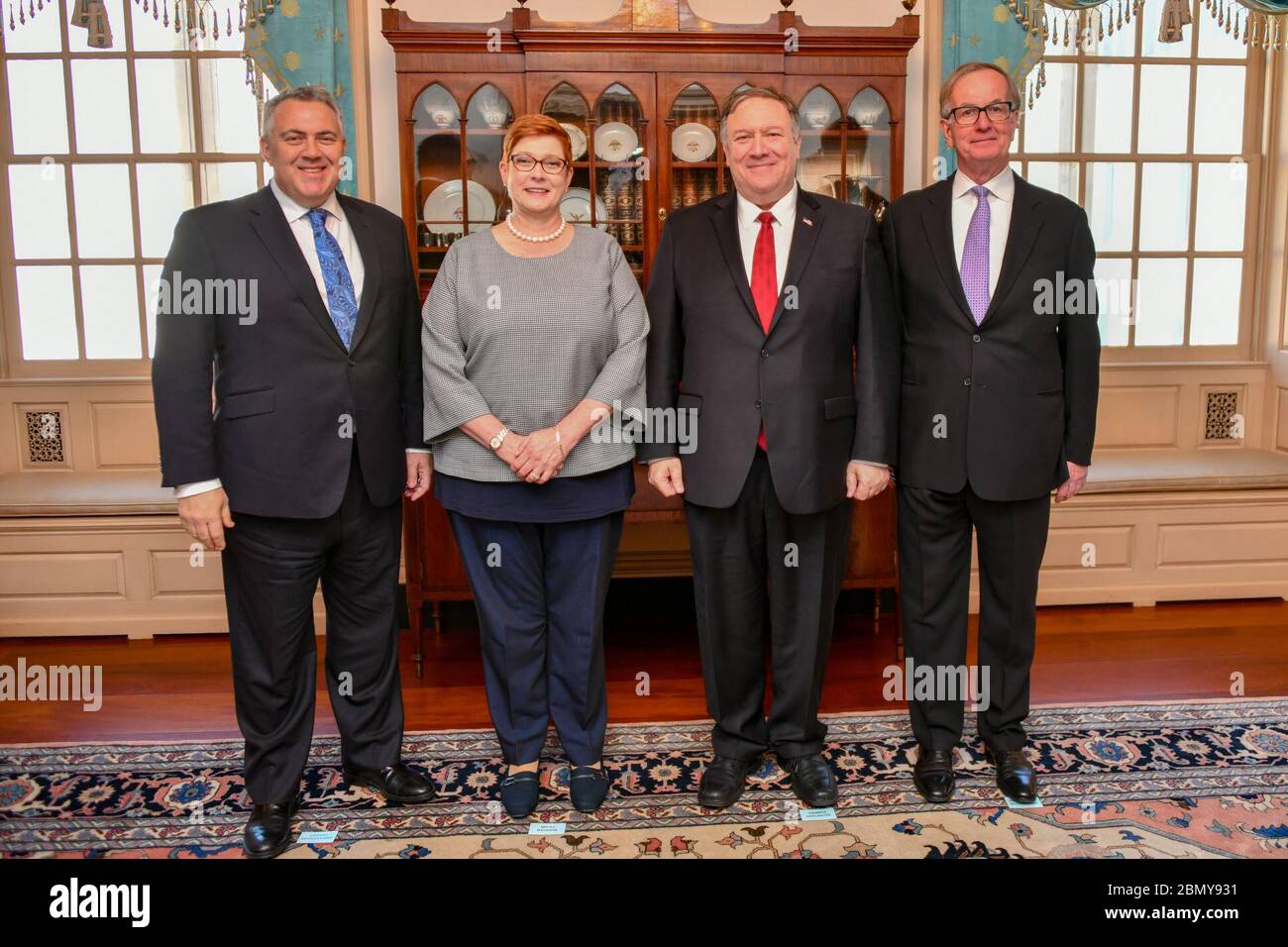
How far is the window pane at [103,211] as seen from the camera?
180 inches

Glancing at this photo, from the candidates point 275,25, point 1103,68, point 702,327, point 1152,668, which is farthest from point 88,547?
point 1103,68

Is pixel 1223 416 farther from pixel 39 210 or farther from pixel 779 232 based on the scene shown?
pixel 39 210

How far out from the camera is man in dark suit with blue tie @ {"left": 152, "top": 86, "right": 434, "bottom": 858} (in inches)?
89.4

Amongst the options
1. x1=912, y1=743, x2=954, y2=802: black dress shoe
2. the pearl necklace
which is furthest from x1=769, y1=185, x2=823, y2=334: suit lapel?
x1=912, y1=743, x2=954, y2=802: black dress shoe

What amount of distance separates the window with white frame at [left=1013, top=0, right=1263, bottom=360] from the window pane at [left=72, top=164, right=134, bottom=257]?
404 centimetres

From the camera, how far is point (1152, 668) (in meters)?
Answer: 3.62

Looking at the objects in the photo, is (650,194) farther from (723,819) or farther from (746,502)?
(723,819)

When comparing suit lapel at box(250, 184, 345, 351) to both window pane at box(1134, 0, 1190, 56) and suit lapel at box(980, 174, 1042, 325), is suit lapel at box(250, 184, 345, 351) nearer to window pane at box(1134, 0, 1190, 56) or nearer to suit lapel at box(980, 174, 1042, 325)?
suit lapel at box(980, 174, 1042, 325)

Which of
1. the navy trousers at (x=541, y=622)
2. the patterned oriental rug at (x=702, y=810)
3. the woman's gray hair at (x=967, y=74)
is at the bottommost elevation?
the patterned oriental rug at (x=702, y=810)

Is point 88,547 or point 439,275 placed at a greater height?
point 439,275

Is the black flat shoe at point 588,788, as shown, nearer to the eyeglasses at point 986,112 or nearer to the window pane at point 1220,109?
the eyeglasses at point 986,112

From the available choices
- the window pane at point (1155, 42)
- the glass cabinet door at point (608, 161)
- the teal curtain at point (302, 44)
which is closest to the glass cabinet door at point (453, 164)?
the glass cabinet door at point (608, 161)

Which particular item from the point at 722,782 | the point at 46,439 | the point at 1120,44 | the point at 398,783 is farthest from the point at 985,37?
the point at 46,439

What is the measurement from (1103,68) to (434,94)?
309 centimetres
